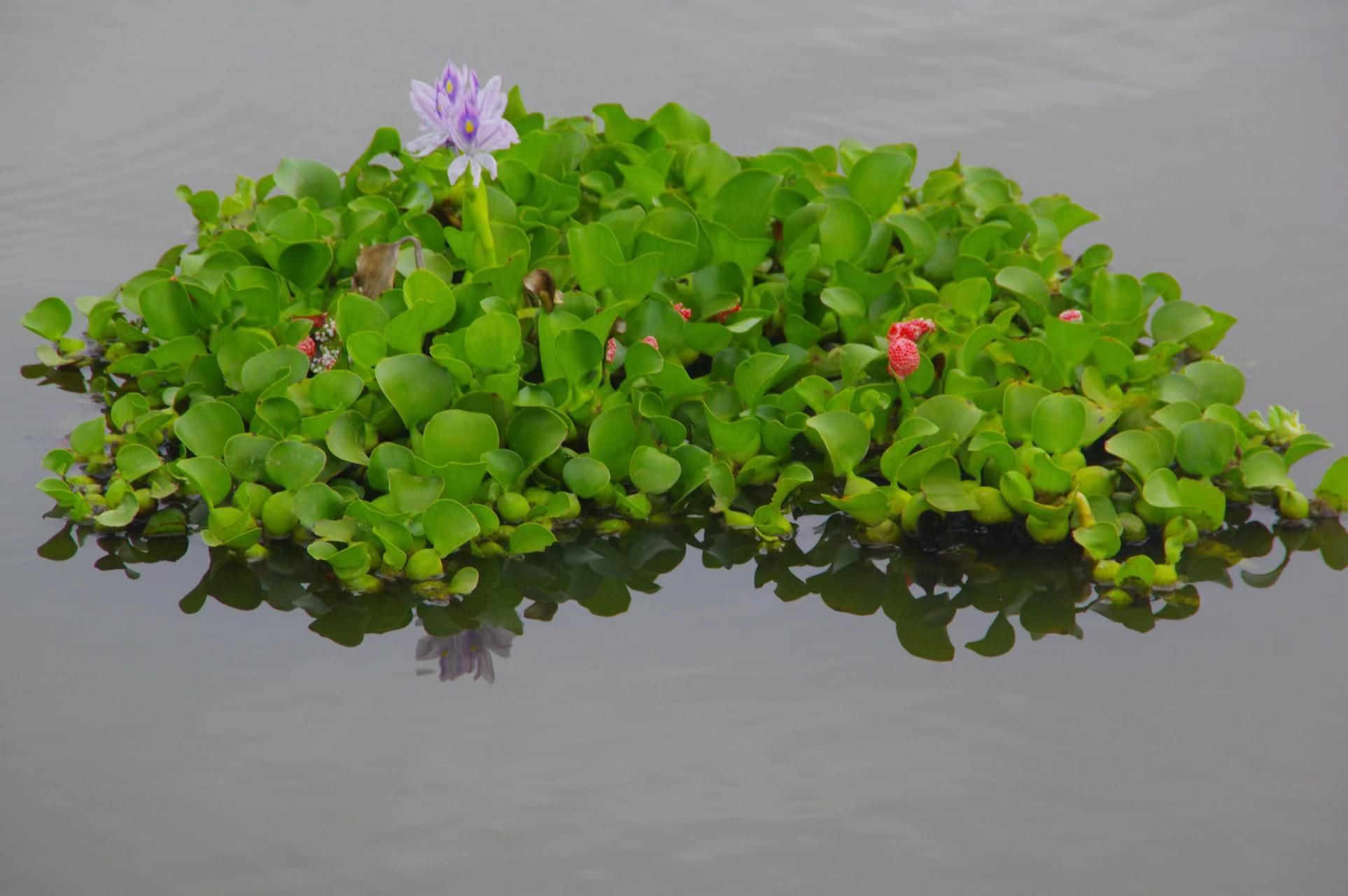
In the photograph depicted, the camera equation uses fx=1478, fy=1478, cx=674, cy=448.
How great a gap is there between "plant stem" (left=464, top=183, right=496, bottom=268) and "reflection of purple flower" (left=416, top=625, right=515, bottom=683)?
32.1 inches

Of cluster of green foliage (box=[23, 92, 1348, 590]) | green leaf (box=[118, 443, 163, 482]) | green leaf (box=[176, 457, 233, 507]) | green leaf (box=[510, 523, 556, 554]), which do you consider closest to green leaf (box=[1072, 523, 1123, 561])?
cluster of green foliage (box=[23, 92, 1348, 590])

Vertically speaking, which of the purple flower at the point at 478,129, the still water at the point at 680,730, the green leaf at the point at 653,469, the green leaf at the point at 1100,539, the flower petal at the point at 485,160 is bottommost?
the still water at the point at 680,730

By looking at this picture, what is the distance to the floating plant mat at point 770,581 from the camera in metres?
2.63

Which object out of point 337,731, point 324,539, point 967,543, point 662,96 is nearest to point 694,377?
point 967,543

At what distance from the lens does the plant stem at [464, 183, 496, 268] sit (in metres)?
3.03

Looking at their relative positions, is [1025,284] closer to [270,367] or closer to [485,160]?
[485,160]

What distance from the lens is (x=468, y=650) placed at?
258 centimetres

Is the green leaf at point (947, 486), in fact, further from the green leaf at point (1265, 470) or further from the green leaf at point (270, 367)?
the green leaf at point (270, 367)

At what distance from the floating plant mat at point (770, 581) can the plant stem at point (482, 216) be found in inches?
25.3

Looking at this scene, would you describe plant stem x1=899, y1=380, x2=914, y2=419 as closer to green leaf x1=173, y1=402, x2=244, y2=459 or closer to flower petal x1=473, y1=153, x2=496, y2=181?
flower petal x1=473, y1=153, x2=496, y2=181

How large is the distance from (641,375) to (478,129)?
0.58 meters

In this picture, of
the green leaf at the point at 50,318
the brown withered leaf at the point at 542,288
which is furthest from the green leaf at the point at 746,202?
the green leaf at the point at 50,318

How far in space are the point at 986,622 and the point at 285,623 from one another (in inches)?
49.3

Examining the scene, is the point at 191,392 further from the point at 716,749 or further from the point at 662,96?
the point at 662,96
